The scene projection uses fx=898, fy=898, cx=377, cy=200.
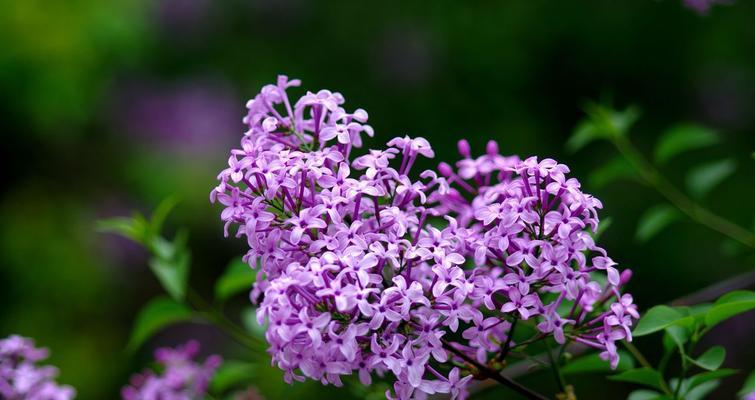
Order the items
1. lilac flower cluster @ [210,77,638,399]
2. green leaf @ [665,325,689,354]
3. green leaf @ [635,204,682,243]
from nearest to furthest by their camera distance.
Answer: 1. lilac flower cluster @ [210,77,638,399]
2. green leaf @ [665,325,689,354]
3. green leaf @ [635,204,682,243]

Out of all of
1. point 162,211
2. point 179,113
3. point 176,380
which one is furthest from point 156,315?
point 179,113

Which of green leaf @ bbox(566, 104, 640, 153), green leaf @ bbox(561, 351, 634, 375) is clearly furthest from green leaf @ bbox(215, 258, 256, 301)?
green leaf @ bbox(566, 104, 640, 153)

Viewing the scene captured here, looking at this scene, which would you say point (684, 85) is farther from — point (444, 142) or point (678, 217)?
point (678, 217)

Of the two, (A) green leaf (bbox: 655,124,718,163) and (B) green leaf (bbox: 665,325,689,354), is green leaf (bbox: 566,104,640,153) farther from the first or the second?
(B) green leaf (bbox: 665,325,689,354)

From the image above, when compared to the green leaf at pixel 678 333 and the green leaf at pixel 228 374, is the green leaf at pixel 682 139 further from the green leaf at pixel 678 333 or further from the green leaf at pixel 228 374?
the green leaf at pixel 228 374

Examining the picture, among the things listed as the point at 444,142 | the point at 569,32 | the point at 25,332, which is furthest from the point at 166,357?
the point at 569,32

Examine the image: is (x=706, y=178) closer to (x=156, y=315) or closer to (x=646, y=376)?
(x=646, y=376)
